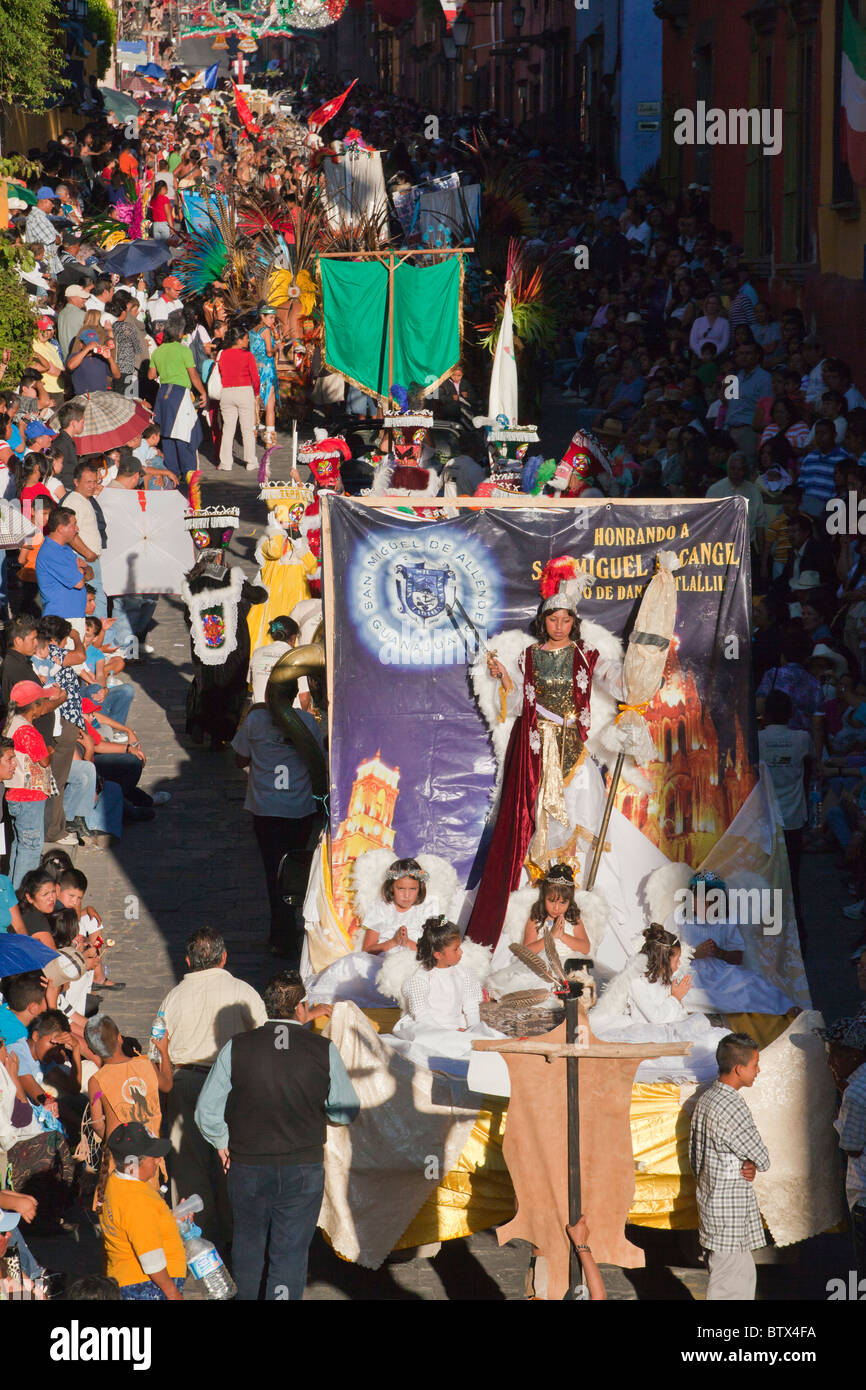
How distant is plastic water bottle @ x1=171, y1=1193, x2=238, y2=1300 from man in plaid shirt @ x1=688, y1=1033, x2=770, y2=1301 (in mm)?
1785

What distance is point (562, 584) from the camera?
9.56m

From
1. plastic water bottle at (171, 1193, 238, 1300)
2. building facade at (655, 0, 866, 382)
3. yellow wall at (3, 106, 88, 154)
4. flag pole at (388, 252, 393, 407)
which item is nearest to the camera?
plastic water bottle at (171, 1193, 238, 1300)

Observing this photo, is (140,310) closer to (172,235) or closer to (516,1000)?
(172,235)

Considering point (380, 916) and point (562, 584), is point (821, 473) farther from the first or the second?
point (380, 916)

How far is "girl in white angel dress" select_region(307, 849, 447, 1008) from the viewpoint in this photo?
29.3 feet

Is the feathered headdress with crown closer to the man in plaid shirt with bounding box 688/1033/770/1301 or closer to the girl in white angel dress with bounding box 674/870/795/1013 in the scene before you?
the girl in white angel dress with bounding box 674/870/795/1013

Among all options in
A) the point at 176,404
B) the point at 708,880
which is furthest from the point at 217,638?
the point at 708,880

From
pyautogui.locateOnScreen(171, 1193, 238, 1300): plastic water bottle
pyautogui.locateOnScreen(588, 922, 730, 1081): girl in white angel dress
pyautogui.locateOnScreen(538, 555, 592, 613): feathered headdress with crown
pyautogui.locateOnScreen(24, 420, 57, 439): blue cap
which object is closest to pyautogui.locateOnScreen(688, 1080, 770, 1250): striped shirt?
pyautogui.locateOnScreen(588, 922, 730, 1081): girl in white angel dress

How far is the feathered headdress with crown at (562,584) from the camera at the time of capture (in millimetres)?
9461

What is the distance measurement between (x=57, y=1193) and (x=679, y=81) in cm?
2428

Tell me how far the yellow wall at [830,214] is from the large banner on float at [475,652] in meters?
9.29

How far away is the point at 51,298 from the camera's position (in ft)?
68.7

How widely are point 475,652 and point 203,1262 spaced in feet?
12.6

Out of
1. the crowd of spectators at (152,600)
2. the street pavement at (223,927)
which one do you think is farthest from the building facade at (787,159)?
the street pavement at (223,927)
